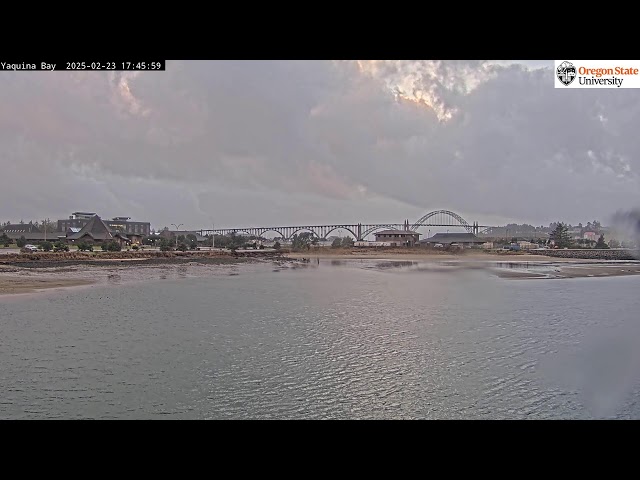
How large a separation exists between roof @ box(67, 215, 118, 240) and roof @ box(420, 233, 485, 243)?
25.5 meters

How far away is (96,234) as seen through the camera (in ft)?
80.6

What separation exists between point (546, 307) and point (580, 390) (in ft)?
22.2

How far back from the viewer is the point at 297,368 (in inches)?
230

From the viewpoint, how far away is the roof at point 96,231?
23172 mm

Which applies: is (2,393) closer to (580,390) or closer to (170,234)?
(580,390)

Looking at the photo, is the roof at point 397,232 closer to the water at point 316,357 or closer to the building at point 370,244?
the building at point 370,244

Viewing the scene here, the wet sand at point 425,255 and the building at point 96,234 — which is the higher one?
the building at point 96,234

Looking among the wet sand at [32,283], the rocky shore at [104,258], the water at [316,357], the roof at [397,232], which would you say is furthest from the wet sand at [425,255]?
the wet sand at [32,283]

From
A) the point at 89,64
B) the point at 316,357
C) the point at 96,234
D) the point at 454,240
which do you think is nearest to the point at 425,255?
the point at 454,240

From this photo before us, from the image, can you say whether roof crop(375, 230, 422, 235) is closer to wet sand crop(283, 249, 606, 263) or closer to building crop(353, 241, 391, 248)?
building crop(353, 241, 391, 248)

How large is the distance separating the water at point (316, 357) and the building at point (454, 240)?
2318 centimetres

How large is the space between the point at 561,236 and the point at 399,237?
14.7 metres

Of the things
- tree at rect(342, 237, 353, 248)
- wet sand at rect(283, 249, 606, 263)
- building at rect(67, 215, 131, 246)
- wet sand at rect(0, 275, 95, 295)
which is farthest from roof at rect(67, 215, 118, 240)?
tree at rect(342, 237, 353, 248)
